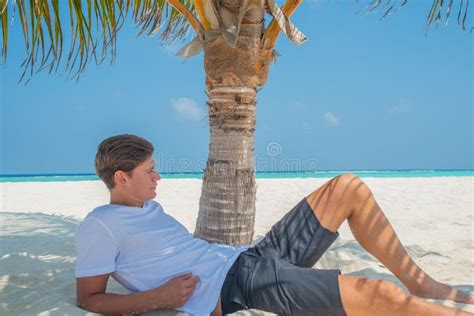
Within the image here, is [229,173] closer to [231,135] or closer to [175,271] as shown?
[231,135]

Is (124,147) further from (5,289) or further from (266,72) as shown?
(266,72)

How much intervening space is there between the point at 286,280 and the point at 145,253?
63 centimetres

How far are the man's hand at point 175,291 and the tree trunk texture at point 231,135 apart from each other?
1203 mm

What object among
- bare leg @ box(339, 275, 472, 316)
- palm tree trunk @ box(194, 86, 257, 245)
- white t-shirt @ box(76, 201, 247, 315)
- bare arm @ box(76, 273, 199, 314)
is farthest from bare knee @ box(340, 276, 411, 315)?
palm tree trunk @ box(194, 86, 257, 245)

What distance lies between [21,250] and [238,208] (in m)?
1.95

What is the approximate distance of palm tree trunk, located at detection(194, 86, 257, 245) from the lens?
3.25 metres

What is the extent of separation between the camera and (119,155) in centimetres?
209

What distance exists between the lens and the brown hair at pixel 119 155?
6.87 ft

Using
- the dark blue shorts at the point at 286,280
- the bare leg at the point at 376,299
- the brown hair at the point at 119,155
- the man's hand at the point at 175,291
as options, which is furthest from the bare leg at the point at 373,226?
the brown hair at the point at 119,155

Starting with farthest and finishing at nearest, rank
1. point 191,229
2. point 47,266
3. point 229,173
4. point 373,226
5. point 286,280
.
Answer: point 191,229 < point 47,266 < point 229,173 < point 373,226 < point 286,280

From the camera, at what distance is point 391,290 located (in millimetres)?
1918

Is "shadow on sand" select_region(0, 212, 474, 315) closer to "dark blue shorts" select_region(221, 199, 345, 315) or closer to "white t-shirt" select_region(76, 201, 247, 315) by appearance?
"white t-shirt" select_region(76, 201, 247, 315)

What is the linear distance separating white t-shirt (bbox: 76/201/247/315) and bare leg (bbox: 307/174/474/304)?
587mm

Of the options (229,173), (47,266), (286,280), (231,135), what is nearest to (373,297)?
(286,280)
